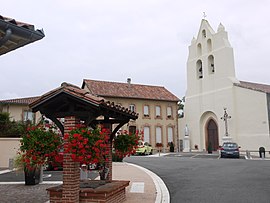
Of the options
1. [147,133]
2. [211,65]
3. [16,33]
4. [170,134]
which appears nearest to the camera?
[16,33]

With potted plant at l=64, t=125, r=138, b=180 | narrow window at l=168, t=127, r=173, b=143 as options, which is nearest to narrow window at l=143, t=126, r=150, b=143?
narrow window at l=168, t=127, r=173, b=143

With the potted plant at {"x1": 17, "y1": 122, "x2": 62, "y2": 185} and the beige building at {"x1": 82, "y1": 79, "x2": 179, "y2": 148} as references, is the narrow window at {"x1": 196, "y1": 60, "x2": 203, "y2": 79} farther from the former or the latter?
the potted plant at {"x1": 17, "y1": 122, "x2": 62, "y2": 185}

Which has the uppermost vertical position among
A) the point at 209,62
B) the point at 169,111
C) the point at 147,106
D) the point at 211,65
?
the point at 209,62

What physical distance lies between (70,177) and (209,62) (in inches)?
1098

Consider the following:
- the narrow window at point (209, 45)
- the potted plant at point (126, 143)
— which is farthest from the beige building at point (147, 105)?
the potted plant at point (126, 143)

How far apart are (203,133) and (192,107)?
321 centimetres

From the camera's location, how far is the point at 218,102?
3020cm

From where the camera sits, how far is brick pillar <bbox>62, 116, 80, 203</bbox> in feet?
19.4

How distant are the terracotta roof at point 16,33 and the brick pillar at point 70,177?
6.40 ft

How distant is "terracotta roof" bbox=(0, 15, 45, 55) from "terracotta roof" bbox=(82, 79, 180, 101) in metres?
27.6

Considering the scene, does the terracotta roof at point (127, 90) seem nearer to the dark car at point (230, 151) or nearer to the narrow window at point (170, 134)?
the narrow window at point (170, 134)

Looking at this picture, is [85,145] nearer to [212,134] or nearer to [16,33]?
[16,33]

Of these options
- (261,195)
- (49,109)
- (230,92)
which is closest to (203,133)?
(230,92)

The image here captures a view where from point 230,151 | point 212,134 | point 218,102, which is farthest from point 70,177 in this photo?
point 212,134
